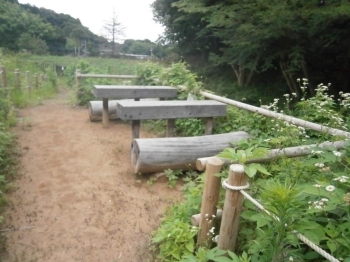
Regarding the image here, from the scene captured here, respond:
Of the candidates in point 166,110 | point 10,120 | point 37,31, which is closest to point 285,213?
point 166,110

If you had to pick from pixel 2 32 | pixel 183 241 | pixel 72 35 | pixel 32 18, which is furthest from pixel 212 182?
pixel 72 35

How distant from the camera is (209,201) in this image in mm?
2281

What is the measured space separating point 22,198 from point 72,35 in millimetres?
37978

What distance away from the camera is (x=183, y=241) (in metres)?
2.44

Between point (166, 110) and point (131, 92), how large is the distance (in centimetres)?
→ 166

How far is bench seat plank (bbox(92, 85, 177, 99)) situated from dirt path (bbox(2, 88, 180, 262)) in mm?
905

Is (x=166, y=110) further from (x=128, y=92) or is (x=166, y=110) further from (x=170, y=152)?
(x=128, y=92)

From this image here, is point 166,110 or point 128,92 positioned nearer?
point 166,110

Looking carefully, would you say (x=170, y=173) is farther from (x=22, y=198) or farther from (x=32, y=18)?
(x=32, y=18)

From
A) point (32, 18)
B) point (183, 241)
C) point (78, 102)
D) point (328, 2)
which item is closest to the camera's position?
point (183, 241)

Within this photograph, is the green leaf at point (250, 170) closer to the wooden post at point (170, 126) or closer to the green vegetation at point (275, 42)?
the wooden post at point (170, 126)

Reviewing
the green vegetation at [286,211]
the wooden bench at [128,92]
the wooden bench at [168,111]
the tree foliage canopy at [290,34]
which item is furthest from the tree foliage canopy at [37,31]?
the green vegetation at [286,211]

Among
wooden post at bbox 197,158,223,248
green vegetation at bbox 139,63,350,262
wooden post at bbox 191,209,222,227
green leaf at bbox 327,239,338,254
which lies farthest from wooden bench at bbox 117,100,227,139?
green leaf at bbox 327,239,338,254

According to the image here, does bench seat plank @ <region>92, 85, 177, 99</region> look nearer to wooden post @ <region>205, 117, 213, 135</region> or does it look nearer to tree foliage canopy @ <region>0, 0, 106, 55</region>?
wooden post @ <region>205, 117, 213, 135</region>
